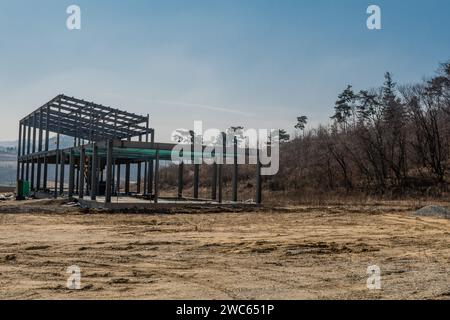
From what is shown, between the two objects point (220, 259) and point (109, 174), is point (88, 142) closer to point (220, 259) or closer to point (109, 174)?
point (109, 174)

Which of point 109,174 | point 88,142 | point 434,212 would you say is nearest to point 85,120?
point 88,142

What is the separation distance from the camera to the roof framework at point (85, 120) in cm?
3188

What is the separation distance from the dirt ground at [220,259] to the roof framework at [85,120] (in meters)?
16.4

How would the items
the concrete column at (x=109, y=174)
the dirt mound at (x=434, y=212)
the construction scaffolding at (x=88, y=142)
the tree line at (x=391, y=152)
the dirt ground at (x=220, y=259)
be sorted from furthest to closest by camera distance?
the tree line at (x=391, y=152), the construction scaffolding at (x=88, y=142), the concrete column at (x=109, y=174), the dirt mound at (x=434, y=212), the dirt ground at (x=220, y=259)

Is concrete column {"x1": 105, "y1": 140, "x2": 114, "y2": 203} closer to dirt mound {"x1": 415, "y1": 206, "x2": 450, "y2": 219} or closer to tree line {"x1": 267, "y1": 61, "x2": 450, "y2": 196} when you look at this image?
dirt mound {"x1": 415, "y1": 206, "x2": 450, "y2": 219}

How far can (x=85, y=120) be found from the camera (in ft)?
112

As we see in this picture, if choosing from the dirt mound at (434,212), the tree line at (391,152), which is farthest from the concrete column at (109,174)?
the tree line at (391,152)

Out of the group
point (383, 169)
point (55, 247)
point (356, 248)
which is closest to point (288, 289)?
point (356, 248)

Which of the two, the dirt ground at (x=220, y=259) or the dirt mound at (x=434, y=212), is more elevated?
the dirt mound at (x=434, y=212)

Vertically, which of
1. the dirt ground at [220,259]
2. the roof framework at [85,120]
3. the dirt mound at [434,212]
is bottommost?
the dirt ground at [220,259]

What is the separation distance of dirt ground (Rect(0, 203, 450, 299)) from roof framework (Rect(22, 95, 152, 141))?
1645cm

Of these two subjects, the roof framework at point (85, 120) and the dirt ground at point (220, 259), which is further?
the roof framework at point (85, 120)

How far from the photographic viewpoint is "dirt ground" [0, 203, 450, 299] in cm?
631

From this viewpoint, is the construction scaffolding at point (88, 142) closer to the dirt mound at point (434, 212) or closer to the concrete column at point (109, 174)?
the concrete column at point (109, 174)
